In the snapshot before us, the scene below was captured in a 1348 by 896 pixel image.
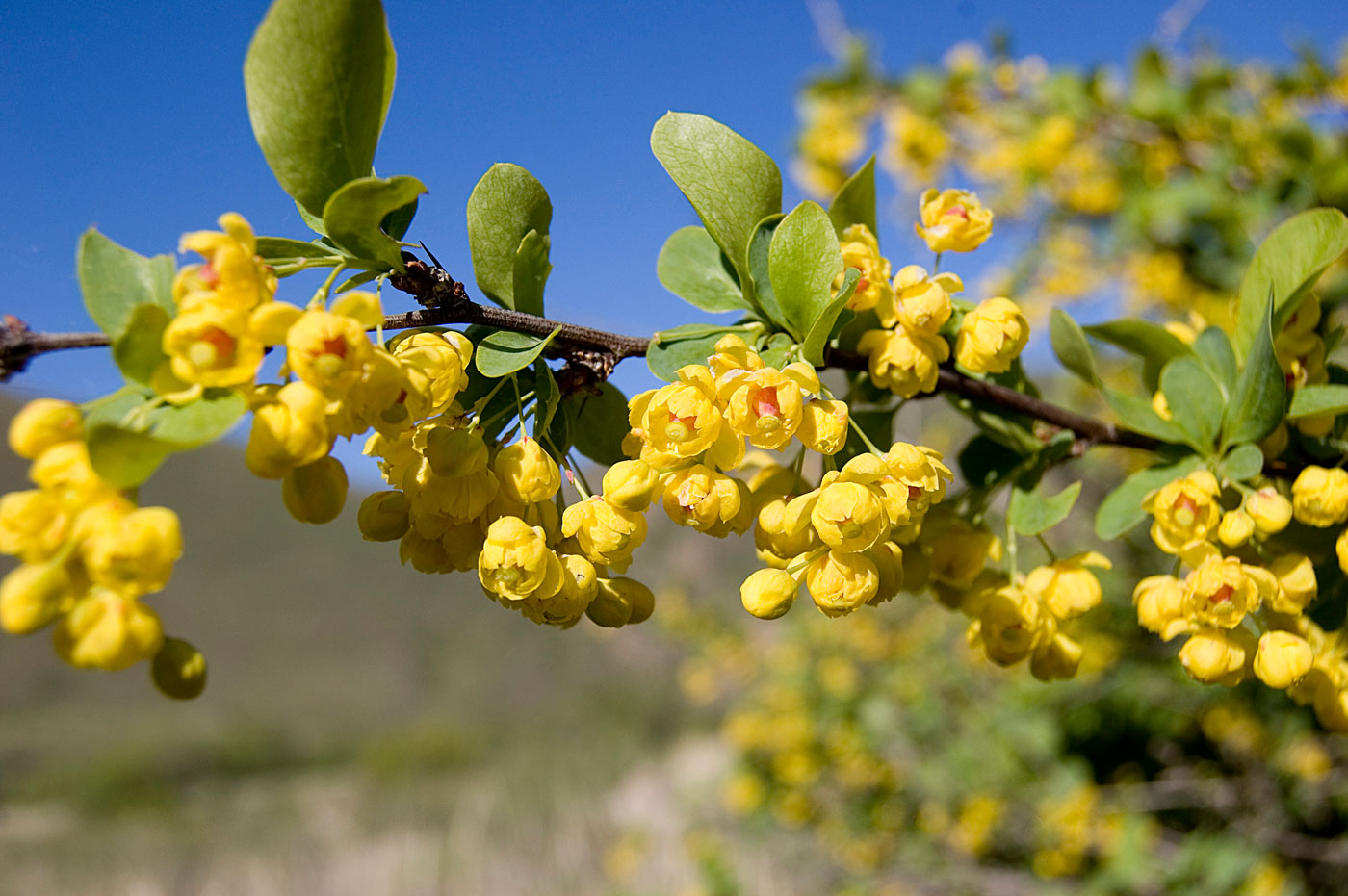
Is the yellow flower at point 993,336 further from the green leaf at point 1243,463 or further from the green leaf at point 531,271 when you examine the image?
the green leaf at point 531,271

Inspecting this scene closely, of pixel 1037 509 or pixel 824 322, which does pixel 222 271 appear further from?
pixel 1037 509

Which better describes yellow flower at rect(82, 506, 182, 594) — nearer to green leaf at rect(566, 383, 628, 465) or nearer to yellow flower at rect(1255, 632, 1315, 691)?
green leaf at rect(566, 383, 628, 465)

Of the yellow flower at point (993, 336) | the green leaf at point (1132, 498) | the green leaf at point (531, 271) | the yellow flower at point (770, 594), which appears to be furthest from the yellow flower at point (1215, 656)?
the green leaf at point (531, 271)

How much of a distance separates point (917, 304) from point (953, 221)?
18 centimetres

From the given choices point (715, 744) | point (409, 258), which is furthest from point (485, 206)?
point (715, 744)

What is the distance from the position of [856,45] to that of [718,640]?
4.56 meters

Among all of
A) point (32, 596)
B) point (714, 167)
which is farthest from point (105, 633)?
point (714, 167)

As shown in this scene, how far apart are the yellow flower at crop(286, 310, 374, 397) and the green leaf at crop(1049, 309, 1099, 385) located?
0.80 m

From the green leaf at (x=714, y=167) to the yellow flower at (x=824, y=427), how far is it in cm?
26

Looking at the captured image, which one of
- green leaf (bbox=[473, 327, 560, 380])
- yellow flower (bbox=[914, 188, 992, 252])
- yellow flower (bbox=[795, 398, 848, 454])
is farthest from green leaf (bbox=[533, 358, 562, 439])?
yellow flower (bbox=[914, 188, 992, 252])

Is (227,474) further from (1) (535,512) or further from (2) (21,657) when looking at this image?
(1) (535,512)

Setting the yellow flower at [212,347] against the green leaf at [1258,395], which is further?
the green leaf at [1258,395]

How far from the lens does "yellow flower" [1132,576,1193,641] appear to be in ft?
3.03

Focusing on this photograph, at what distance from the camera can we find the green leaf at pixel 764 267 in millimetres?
878
